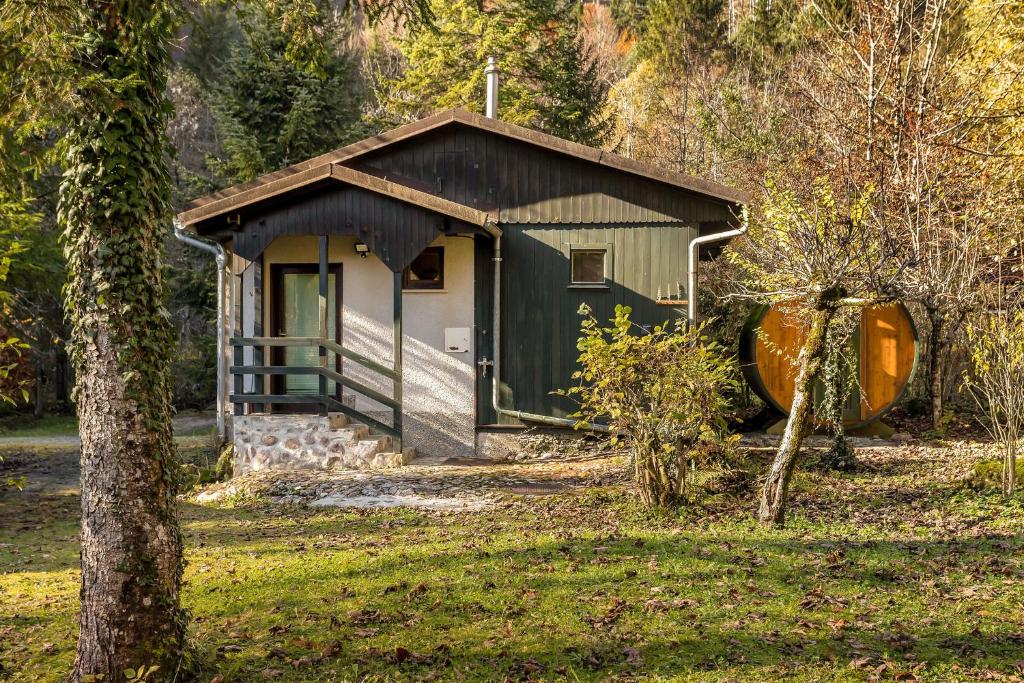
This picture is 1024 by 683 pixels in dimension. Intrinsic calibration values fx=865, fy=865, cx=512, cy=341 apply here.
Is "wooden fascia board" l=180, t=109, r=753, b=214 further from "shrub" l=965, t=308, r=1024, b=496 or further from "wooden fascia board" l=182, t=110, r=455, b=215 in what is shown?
"shrub" l=965, t=308, r=1024, b=496

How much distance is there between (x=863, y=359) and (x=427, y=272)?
6.83m

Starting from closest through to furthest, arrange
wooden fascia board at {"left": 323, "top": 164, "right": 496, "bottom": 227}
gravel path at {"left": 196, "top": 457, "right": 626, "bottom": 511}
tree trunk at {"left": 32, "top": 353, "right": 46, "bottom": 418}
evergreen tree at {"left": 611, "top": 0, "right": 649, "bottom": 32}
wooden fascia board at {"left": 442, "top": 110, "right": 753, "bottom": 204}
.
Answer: gravel path at {"left": 196, "top": 457, "right": 626, "bottom": 511}, wooden fascia board at {"left": 323, "top": 164, "right": 496, "bottom": 227}, wooden fascia board at {"left": 442, "top": 110, "right": 753, "bottom": 204}, tree trunk at {"left": 32, "top": 353, "right": 46, "bottom": 418}, evergreen tree at {"left": 611, "top": 0, "right": 649, "bottom": 32}

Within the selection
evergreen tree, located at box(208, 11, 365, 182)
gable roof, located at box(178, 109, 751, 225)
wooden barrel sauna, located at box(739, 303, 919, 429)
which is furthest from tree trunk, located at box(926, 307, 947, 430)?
evergreen tree, located at box(208, 11, 365, 182)

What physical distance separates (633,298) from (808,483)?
4.00 metres

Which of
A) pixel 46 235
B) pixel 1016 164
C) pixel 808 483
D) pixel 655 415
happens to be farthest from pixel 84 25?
pixel 46 235

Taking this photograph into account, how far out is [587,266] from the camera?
12766mm

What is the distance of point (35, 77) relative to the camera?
4.47 meters

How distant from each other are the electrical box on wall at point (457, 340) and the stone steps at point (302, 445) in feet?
5.89

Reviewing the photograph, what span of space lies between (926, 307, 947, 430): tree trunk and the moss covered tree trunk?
12057mm

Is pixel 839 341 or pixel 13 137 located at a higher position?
pixel 13 137

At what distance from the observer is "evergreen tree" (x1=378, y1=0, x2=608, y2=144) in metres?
22.9

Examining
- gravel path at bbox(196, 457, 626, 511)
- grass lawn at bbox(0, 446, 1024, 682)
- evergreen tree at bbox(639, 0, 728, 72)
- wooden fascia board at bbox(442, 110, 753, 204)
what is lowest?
gravel path at bbox(196, 457, 626, 511)

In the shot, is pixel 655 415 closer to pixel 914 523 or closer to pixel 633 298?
pixel 914 523

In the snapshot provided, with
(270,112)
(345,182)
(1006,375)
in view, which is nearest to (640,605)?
(1006,375)
